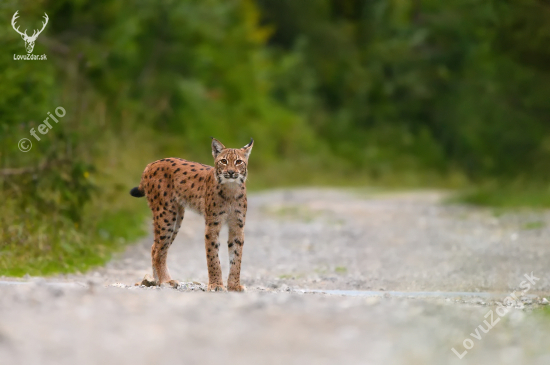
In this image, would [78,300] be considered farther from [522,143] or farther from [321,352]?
[522,143]

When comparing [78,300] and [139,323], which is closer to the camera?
[139,323]

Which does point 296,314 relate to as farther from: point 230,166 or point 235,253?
point 230,166

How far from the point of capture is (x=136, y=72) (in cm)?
2750

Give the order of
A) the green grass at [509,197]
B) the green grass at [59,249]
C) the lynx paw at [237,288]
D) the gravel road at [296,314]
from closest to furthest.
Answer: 1. the gravel road at [296,314]
2. the lynx paw at [237,288]
3. the green grass at [59,249]
4. the green grass at [509,197]

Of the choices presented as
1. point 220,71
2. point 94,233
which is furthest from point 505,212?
point 220,71

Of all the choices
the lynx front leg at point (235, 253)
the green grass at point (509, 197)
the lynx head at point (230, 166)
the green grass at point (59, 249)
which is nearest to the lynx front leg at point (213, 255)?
the lynx front leg at point (235, 253)

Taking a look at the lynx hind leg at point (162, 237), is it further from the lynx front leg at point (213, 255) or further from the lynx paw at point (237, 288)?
the lynx paw at point (237, 288)

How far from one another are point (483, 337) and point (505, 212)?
48.9 feet

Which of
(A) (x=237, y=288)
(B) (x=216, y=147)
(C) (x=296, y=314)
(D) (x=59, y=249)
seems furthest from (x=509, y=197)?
(C) (x=296, y=314)

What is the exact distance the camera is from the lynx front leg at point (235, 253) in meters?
8.57

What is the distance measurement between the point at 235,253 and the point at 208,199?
0.57m

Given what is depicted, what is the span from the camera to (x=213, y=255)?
860cm

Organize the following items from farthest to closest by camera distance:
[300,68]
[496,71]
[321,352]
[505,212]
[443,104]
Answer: [300,68] → [443,104] → [496,71] → [505,212] → [321,352]

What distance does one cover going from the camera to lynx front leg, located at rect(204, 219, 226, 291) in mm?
8562
